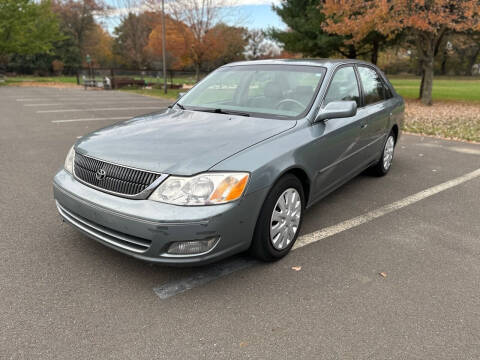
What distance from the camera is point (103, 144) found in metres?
3.01

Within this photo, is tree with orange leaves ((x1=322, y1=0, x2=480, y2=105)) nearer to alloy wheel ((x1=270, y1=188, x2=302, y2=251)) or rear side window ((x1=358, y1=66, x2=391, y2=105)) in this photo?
rear side window ((x1=358, y1=66, x2=391, y2=105))

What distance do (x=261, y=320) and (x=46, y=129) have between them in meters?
8.66

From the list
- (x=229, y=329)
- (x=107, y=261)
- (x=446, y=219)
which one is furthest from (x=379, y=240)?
(x=107, y=261)

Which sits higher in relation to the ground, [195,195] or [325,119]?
[325,119]

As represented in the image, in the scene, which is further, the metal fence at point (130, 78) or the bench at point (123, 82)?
the metal fence at point (130, 78)

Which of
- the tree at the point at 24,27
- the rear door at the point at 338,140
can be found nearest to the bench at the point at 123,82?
the tree at the point at 24,27

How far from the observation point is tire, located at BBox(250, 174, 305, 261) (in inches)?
112

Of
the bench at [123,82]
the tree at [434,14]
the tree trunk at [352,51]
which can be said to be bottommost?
the bench at [123,82]

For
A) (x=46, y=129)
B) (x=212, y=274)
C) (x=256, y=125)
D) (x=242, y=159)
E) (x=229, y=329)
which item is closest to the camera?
(x=229, y=329)

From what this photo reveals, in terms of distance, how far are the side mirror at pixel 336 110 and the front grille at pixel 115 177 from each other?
165cm

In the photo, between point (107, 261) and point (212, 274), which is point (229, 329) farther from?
point (107, 261)

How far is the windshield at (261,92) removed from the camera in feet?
11.8

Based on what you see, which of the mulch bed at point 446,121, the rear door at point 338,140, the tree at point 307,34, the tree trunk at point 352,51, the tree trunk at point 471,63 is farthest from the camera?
the tree trunk at point 471,63

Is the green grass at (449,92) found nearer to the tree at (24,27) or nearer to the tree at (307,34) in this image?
the tree at (307,34)
